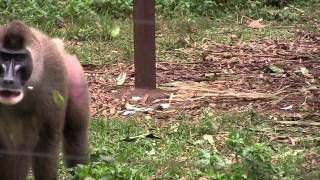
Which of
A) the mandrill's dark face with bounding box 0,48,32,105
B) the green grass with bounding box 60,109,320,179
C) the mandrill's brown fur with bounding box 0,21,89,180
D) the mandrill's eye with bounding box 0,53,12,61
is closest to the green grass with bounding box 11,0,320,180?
the green grass with bounding box 60,109,320,179

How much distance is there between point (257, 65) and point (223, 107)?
58.0 inches

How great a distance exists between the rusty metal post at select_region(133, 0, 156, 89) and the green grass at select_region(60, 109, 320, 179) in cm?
76

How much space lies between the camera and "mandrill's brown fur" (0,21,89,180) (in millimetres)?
4184

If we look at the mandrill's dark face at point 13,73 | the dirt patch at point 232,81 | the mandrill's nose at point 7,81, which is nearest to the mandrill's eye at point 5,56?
the mandrill's dark face at point 13,73

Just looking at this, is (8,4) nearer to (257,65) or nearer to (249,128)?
(257,65)

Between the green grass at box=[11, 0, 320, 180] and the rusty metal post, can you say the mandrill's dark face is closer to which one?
the green grass at box=[11, 0, 320, 180]

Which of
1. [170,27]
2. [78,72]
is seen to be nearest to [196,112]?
[78,72]

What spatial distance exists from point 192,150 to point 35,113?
53.6 inches

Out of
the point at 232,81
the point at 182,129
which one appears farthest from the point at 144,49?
the point at 182,129

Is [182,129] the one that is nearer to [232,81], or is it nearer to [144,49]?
[144,49]

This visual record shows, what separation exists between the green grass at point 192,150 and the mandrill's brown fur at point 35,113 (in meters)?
0.22

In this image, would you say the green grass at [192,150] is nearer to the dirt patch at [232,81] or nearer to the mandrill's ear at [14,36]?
the dirt patch at [232,81]

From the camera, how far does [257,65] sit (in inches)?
299

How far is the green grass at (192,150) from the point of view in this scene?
411cm
